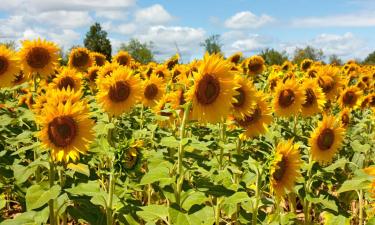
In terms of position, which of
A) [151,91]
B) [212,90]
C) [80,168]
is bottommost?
[80,168]

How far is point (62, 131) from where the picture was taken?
330 cm

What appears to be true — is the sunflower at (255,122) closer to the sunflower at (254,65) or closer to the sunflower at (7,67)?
the sunflower at (7,67)

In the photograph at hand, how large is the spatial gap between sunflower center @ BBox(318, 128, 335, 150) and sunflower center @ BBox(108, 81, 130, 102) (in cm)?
184

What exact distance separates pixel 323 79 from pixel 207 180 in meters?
3.55

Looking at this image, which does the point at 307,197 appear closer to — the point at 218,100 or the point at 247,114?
the point at 247,114

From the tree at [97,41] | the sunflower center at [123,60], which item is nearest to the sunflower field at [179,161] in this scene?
the sunflower center at [123,60]

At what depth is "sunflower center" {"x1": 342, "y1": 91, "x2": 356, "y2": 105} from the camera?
24.1ft

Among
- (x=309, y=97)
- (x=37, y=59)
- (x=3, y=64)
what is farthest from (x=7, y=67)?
(x=309, y=97)

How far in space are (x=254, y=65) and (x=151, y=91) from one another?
12.3 ft

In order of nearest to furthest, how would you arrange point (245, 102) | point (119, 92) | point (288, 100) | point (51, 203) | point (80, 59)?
point (51, 203) < point (245, 102) < point (119, 92) < point (288, 100) < point (80, 59)

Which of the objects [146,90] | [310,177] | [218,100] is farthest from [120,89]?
[310,177]

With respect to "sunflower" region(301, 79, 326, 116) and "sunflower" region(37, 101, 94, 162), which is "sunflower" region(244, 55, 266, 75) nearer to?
"sunflower" region(301, 79, 326, 116)

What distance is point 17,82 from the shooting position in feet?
22.8

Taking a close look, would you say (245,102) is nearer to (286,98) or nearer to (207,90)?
(207,90)
